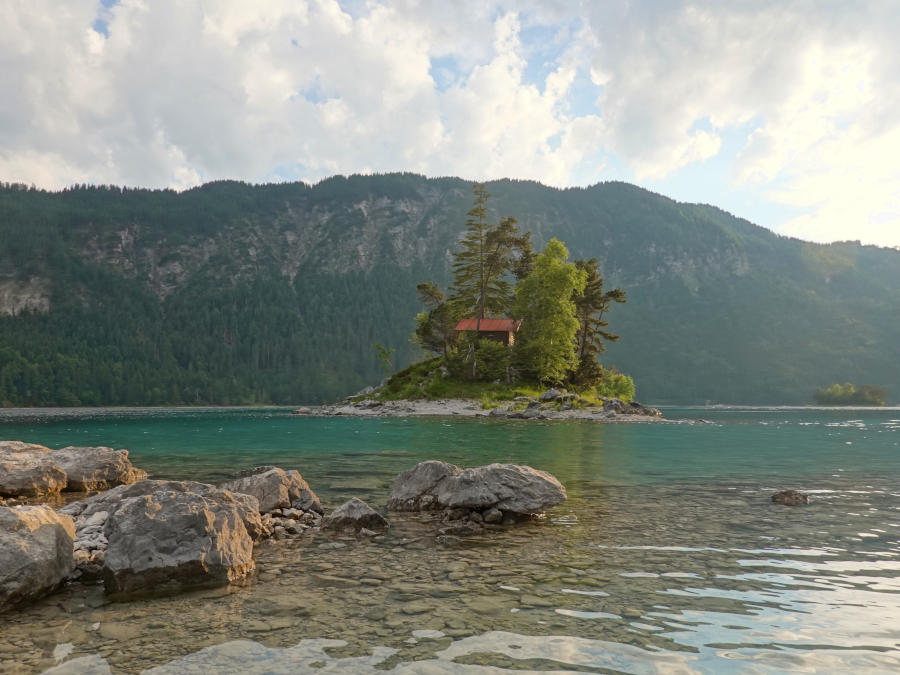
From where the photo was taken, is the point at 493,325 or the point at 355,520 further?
the point at 493,325

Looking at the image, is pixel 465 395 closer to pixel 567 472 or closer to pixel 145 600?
pixel 567 472

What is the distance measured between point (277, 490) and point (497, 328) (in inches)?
3127

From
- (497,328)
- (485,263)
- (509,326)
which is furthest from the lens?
(509,326)

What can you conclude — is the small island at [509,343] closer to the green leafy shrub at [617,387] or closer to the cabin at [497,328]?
the cabin at [497,328]

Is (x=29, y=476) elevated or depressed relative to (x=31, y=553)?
depressed

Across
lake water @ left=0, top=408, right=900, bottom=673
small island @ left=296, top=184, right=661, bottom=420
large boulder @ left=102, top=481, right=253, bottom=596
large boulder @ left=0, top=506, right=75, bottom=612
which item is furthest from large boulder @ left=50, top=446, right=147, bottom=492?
small island @ left=296, top=184, right=661, bottom=420

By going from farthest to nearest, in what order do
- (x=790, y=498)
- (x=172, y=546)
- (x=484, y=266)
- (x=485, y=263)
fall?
(x=484, y=266), (x=485, y=263), (x=790, y=498), (x=172, y=546)

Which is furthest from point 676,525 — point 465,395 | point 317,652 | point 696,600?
point 465,395

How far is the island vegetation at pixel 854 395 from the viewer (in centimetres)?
17438

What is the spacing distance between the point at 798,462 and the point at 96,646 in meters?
30.3

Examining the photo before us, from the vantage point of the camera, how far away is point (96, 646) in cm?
661

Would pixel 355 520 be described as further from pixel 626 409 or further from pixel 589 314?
pixel 589 314

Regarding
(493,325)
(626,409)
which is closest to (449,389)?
(493,325)

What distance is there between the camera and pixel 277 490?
14.6 meters
